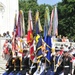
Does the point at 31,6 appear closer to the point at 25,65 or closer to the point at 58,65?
the point at 25,65

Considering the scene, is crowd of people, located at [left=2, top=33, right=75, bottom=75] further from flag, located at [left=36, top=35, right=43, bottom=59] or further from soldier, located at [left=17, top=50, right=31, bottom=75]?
flag, located at [left=36, top=35, right=43, bottom=59]

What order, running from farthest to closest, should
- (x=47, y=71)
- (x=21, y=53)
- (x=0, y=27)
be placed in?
(x=0, y=27)
(x=21, y=53)
(x=47, y=71)

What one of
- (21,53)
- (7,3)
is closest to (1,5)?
(7,3)

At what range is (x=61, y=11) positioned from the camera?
226ft

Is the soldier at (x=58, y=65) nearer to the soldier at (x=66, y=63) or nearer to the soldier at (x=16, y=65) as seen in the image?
the soldier at (x=66, y=63)

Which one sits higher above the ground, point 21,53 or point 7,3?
point 7,3

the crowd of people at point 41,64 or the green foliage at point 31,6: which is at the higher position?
the green foliage at point 31,6

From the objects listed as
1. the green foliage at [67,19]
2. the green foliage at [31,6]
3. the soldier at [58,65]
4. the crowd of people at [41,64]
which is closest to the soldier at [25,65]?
the crowd of people at [41,64]

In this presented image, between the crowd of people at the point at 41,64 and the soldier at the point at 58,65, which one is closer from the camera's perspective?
the soldier at the point at 58,65

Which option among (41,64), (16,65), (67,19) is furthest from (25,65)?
(67,19)

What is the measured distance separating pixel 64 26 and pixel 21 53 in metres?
46.7

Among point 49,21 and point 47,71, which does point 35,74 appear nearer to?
point 47,71

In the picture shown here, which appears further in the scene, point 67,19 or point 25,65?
point 67,19

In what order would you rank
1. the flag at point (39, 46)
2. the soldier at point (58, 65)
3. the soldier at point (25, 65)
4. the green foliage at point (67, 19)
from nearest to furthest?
the soldier at point (58, 65), the soldier at point (25, 65), the flag at point (39, 46), the green foliage at point (67, 19)
